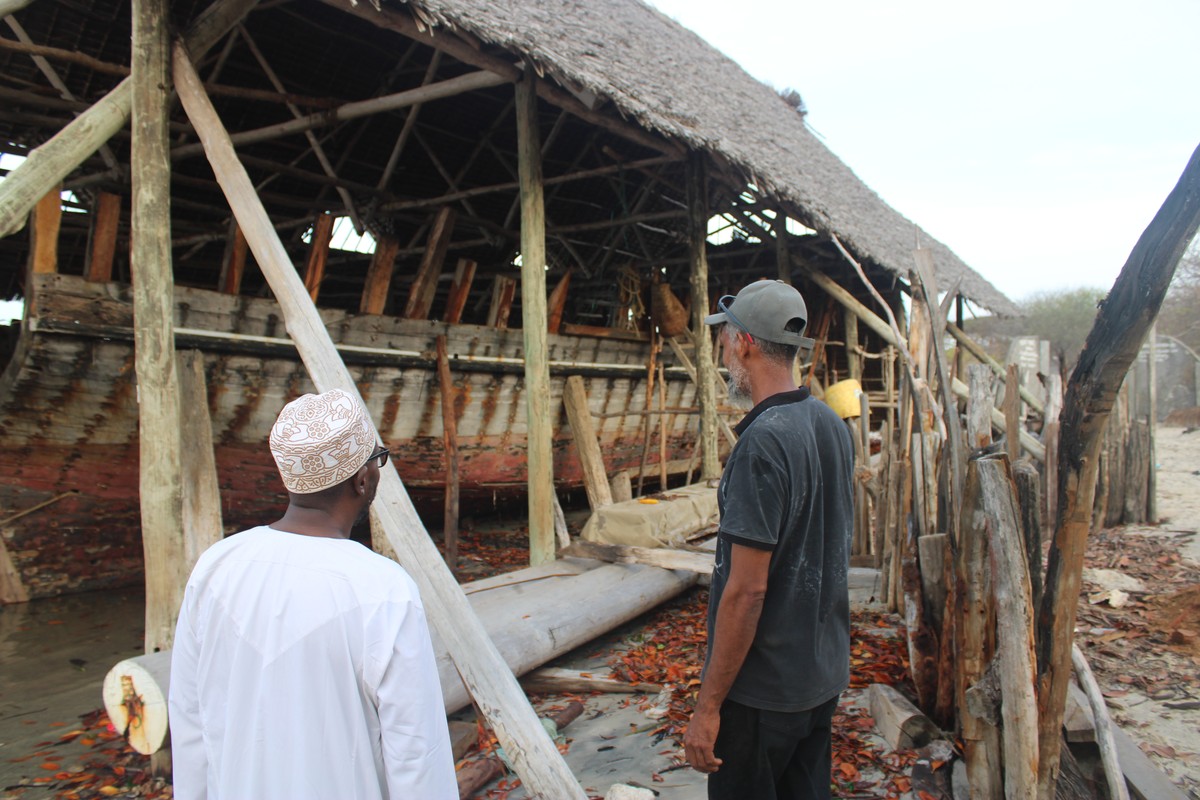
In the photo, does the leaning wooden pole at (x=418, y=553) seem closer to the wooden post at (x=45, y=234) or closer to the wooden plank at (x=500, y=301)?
the wooden post at (x=45, y=234)

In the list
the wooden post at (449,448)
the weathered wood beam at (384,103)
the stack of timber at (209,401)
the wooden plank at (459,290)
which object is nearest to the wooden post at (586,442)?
the stack of timber at (209,401)

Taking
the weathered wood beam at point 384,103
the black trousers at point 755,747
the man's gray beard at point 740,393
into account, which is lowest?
the black trousers at point 755,747

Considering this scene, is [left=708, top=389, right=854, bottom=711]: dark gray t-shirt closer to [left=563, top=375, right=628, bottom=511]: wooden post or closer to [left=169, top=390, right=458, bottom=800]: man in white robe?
[left=169, top=390, right=458, bottom=800]: man in white robe

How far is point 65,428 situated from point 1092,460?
20.8ft

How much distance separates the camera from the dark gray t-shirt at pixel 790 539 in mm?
1740

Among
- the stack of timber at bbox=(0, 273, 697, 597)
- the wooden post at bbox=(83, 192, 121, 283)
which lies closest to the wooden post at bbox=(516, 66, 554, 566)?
the stack of timber at bbox=(0, 273, 697, 597)

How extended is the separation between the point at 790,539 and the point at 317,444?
3.71 feet

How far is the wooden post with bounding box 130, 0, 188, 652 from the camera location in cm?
352

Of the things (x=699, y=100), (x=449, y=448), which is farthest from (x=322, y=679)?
(x=699, y=100)

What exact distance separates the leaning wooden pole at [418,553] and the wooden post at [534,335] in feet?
6.49

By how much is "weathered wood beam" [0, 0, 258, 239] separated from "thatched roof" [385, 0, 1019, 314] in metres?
1.68

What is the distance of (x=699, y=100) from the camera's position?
28.2 ft

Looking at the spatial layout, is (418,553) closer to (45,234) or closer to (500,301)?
(45,234)

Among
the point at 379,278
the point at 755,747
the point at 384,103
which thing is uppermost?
the point at 384,103
